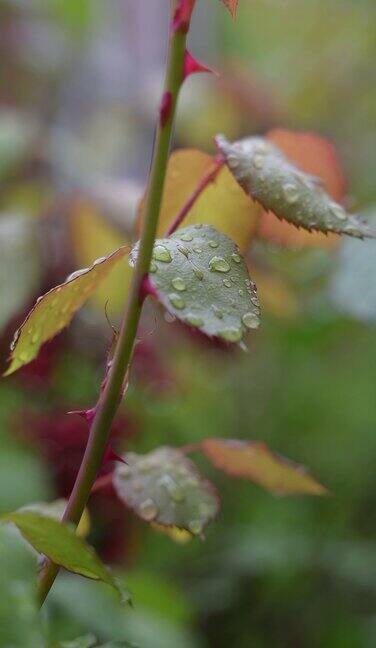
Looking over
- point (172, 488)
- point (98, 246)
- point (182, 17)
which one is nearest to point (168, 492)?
point (172, 488)

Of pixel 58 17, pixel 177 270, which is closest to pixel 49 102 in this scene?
pixel 58 17

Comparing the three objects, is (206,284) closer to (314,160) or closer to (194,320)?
(194,320)

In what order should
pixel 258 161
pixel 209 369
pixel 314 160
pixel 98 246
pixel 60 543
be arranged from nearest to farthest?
1. pixel 60 543
2. pixel 258 161
3. pixel 314 160
4. pixel 98 246
5. pixel 209 369

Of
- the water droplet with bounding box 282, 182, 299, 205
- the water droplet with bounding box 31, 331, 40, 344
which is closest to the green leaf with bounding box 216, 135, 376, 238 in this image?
the water droplet with bounding box 282, 182, 299, 205

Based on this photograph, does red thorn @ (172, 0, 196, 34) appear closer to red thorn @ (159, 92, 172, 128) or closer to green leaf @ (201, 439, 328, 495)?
red thorn @ (159, 92, 172, 128)

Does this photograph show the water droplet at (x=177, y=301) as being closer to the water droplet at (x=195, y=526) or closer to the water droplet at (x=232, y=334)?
the water droplet at (x=232, y=334)

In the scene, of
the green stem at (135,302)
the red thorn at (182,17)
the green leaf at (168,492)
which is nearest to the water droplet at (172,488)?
the green leaf at (168,492)
